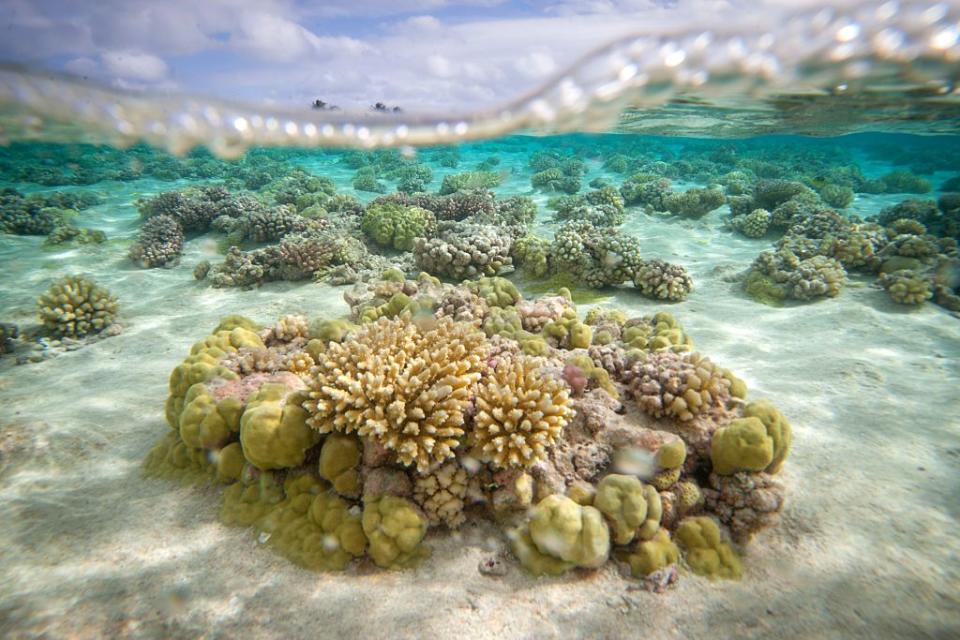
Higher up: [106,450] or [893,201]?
[893,201]

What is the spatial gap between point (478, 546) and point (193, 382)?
10.3 ft

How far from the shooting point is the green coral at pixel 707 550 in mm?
3109

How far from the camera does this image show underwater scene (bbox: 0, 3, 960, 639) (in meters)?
2.88

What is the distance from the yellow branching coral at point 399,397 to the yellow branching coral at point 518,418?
0.20 meters

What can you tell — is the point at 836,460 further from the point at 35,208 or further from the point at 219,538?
the point at 35,208

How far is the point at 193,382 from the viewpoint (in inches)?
161

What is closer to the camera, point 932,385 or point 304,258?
point 932,385

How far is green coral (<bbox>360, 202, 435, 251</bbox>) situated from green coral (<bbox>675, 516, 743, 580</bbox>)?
843cm

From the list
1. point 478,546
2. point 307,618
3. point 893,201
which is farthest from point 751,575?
point 893,201

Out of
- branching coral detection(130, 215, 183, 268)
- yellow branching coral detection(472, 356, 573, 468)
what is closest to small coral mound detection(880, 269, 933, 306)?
yellow branching coral detection(472, 356, 573, 468)

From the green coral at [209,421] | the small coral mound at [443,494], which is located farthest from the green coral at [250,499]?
the small coral mound at [443,494]

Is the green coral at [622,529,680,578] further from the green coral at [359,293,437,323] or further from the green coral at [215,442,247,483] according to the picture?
the green coral at [359,293,437,323]

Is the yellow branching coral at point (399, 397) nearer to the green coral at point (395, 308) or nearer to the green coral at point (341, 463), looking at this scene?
the green coral at point (341, 463)

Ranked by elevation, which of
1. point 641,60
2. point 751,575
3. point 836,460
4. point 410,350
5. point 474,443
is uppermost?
point 641,60
